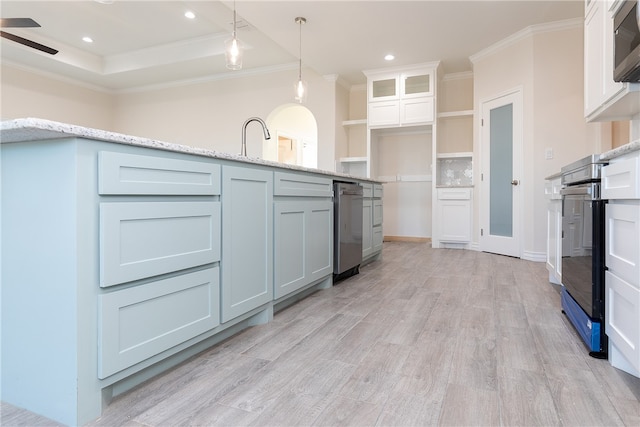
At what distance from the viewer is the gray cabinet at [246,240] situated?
1.58 meters

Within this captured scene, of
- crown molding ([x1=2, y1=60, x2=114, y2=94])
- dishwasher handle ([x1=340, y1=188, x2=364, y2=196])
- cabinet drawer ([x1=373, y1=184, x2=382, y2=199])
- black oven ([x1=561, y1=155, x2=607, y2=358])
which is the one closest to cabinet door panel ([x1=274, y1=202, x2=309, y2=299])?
dishwasher handle ([x1=340, y1=188, x2=364, y2=196])

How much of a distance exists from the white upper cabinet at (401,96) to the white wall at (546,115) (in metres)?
1.19

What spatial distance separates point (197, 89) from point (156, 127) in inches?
46.5

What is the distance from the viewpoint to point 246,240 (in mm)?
1727

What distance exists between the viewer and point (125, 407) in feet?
3.74

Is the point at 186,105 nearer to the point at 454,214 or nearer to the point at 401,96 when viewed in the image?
the point at 401,96

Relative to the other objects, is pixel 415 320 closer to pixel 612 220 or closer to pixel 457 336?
pixel 457 336

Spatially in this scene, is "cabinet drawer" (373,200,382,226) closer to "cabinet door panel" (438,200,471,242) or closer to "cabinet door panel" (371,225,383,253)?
"cabinet door panel" (371,225,383,253)

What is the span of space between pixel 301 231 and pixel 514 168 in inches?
126

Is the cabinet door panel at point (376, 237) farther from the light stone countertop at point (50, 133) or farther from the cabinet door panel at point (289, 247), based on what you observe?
the light stone countertop at point (50, 133)

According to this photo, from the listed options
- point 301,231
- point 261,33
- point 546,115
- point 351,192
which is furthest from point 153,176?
point 546,115

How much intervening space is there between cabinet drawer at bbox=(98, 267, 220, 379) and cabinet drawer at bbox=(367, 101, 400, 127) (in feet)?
14.3

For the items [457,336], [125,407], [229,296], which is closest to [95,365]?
[125,407]

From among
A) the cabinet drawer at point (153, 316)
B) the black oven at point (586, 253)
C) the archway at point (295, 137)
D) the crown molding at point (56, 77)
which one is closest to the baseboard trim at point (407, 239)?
the archway at point (295, 137)
